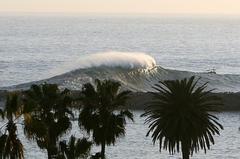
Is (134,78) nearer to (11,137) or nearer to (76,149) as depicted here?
(76,149)

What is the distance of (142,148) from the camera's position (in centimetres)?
5528

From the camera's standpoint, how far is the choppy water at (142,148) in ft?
170

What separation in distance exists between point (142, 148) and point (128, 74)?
1846 inches

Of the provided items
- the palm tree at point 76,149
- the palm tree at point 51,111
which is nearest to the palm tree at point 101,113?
the palm tree at point 51,111

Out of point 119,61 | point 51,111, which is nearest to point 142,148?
point 51,111

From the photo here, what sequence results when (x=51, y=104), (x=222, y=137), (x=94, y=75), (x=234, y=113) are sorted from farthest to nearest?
(x=94, y=75) < (x=234, y=113) < (x=222, y=137) < (x=51, y=104)

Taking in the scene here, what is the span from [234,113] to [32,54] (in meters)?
105

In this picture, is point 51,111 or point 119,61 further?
point 119,61

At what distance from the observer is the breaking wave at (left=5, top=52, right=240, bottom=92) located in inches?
3797

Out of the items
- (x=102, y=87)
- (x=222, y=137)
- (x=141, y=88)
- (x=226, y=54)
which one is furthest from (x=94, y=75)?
(x=226, y=54)

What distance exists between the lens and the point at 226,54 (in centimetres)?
18938

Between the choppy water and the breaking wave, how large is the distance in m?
29.6

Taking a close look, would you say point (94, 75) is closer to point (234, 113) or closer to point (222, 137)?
point (234, 113)

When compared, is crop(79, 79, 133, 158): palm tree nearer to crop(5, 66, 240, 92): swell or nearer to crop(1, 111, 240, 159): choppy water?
crop(1, 111, 240, 159): choppy water
